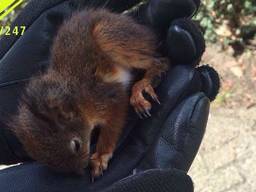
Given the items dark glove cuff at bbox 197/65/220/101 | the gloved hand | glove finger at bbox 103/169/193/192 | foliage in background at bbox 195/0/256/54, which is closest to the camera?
glove finger at bbox 103/169/193/192

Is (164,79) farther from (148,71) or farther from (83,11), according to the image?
(83,11)

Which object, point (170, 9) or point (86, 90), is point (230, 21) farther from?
point (86, 90)

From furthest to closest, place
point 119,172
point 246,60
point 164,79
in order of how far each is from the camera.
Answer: point 246,60
point 164,79
point 119,172

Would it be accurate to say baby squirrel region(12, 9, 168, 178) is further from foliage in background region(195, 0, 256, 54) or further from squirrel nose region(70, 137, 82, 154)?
foliage in background region(195, 0, 256, 54)

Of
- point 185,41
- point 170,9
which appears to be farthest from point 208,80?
point 170,9

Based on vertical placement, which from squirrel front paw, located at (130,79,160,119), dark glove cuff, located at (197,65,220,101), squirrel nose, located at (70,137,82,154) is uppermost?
squirrel nose, located at (70,137,82,154)

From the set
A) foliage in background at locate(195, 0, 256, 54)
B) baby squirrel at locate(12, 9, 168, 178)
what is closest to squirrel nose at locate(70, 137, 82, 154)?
baby squirrel at locate(12, 9, 168, 178)

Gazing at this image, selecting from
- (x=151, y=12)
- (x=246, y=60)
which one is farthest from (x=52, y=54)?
(x=246, y=60)
